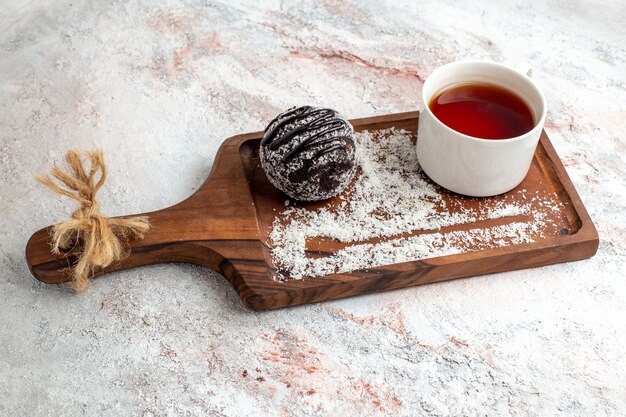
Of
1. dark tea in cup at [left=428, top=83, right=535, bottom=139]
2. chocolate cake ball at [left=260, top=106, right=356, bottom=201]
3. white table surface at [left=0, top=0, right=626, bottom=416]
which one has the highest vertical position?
dark tea in cup at [left=428, top=83, right=535, bottom=139]

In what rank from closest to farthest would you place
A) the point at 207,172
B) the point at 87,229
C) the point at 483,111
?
1. the point at 87,229
2. the point at 483,111
3. the point at 207,172

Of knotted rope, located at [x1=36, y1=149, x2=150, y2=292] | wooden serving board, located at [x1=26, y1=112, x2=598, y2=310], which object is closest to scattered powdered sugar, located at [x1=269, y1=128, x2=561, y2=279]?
wooden serving board, located at [x1=26, y1=112, x2=598, y2=310]

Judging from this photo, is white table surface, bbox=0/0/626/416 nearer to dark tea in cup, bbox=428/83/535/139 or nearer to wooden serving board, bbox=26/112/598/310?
wooden serving board, bbox=26/112/598/310

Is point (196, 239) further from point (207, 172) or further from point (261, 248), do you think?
point (207, 172)

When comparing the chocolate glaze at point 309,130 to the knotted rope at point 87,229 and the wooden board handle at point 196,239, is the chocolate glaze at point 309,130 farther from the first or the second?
the knotted rope at point 87,229

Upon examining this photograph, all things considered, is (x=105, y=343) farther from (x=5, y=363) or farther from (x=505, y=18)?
(x=505, y=18)

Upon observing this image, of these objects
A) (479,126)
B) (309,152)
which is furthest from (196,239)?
(479,126)

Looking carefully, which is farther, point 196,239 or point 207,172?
point 207,172
